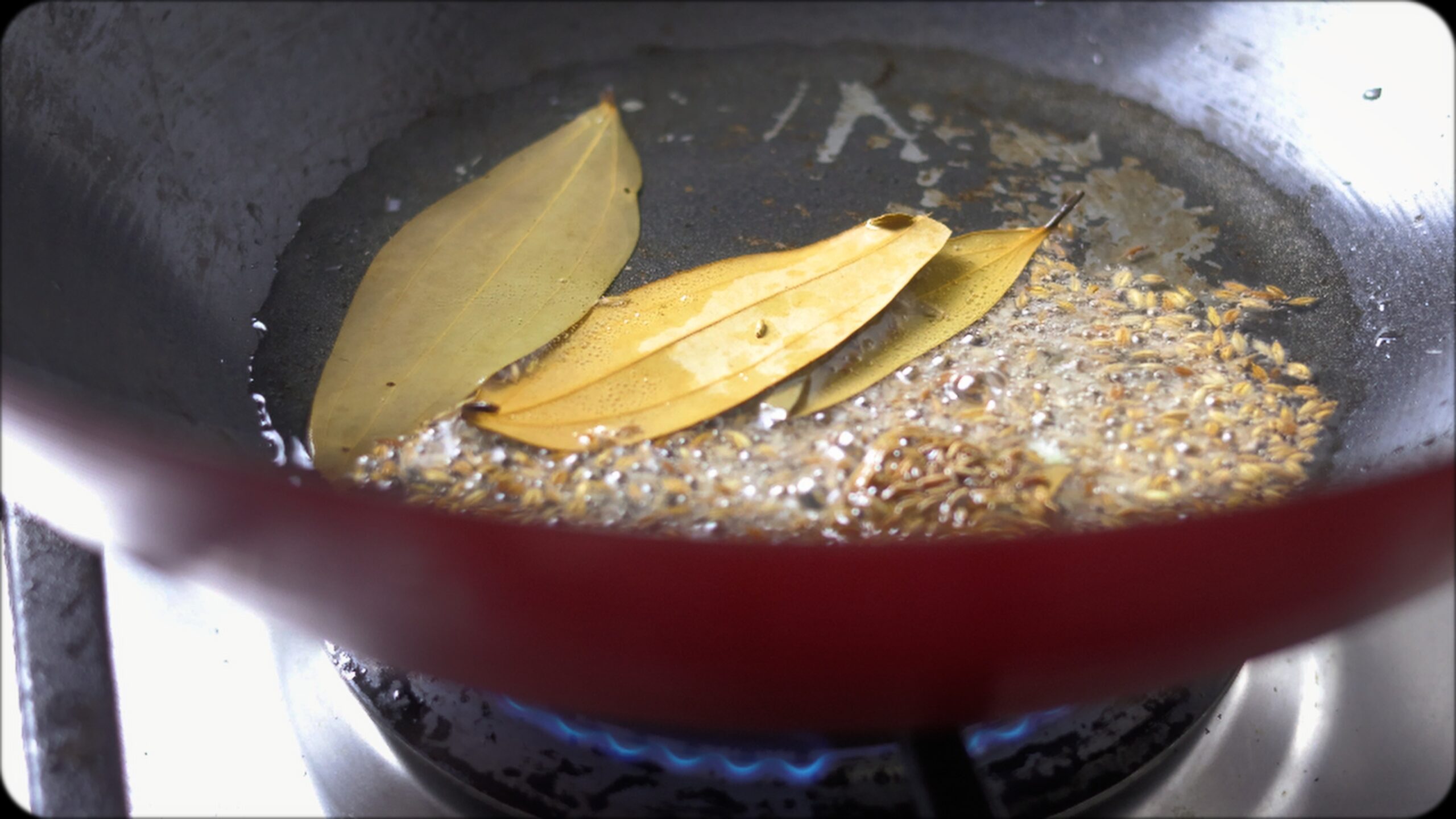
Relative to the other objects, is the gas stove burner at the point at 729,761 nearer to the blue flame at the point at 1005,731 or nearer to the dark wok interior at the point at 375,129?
the blue flame at the point at 1005,731

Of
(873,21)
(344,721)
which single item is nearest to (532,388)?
(344,721)

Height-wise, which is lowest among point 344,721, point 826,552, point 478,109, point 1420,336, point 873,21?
point 344,721

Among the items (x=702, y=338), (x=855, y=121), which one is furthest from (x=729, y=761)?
(x=855, y=121)

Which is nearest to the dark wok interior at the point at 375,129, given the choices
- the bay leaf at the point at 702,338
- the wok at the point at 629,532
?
the wok at the point at 629,532

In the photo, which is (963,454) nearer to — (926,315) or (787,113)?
(926,315)

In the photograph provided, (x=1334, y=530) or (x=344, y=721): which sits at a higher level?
(x=1334, y=530)

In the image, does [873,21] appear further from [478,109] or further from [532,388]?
[532,388]

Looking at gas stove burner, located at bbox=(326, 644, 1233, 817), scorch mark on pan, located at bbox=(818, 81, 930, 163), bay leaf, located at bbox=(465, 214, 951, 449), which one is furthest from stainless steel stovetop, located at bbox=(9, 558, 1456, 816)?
scorch mark on pan, located at bbox=(818, 81, 930, 163)
